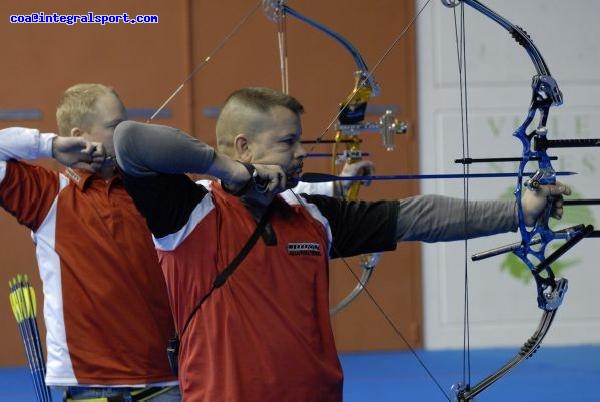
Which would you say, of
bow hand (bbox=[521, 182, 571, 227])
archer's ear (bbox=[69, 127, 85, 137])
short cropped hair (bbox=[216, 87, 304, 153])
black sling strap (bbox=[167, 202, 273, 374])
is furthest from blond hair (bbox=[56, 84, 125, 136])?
bow hand (bbox=[521, 182, 571, 227])

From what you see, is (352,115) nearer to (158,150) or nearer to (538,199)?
(538,199)

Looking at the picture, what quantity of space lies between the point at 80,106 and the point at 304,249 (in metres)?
0.71

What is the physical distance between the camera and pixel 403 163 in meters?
4.82

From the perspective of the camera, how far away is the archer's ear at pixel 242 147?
1469 millimetres

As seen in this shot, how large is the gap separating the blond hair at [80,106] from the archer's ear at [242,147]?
0.55 meters

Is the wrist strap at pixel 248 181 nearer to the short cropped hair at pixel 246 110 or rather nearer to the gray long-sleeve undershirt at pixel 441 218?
the short cropped hair at pixel 246 110

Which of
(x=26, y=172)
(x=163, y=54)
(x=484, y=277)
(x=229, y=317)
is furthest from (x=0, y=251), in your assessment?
(x=229, y=317)

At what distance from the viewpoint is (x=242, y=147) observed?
58.1 inches

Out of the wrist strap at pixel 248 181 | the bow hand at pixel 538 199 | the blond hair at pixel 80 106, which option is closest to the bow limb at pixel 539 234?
the bow hand at pixel 538 199

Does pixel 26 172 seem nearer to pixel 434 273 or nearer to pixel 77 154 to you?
pixel 77 154

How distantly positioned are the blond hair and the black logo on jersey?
0.67m

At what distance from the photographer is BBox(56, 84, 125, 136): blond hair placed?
1.93 metres

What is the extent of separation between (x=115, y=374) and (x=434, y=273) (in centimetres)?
326

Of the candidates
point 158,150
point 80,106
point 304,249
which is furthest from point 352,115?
point 158,150
